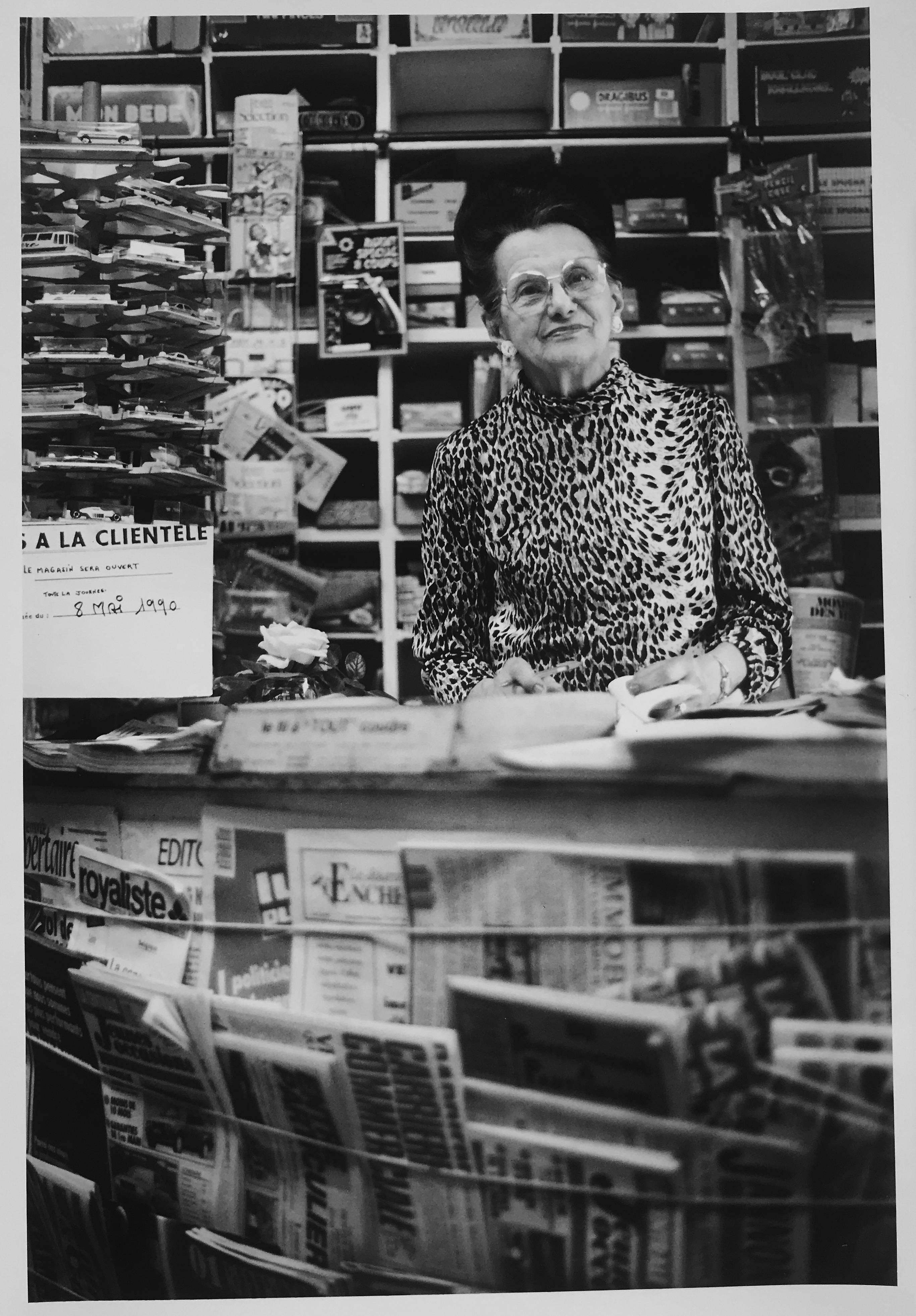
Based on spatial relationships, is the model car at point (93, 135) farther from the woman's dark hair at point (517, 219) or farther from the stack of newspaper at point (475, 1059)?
→ the stack of newspaper at point (475, 1059)

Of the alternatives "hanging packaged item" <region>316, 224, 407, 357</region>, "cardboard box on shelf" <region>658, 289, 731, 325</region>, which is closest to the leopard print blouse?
"cardboard box on shelf" <region>658, 289, 731, 325</region>

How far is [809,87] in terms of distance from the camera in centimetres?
164

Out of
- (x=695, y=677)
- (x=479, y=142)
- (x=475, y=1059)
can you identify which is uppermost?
→ (x=479, y=142)

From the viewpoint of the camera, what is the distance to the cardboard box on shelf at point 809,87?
164 cm

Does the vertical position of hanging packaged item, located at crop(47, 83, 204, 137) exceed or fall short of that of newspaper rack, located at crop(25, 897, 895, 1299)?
it exceeds it

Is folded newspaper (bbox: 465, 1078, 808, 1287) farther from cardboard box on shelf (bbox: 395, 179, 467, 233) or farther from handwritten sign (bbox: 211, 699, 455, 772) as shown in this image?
cardboard box on shelf (bbox: 395, 179, 467, 233)

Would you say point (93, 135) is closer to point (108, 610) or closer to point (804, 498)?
point (108, 610)

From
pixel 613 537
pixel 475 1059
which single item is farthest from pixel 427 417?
pixel 475 1059

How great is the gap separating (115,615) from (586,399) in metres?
0.82

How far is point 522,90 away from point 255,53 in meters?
0.43

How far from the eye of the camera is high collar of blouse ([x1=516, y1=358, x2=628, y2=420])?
5.28 ft

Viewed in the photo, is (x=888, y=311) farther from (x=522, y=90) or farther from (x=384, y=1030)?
(x=384, y=1030)

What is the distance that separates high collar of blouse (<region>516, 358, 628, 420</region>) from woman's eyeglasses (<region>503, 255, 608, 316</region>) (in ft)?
0.37

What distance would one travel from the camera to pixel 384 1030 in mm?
1431
